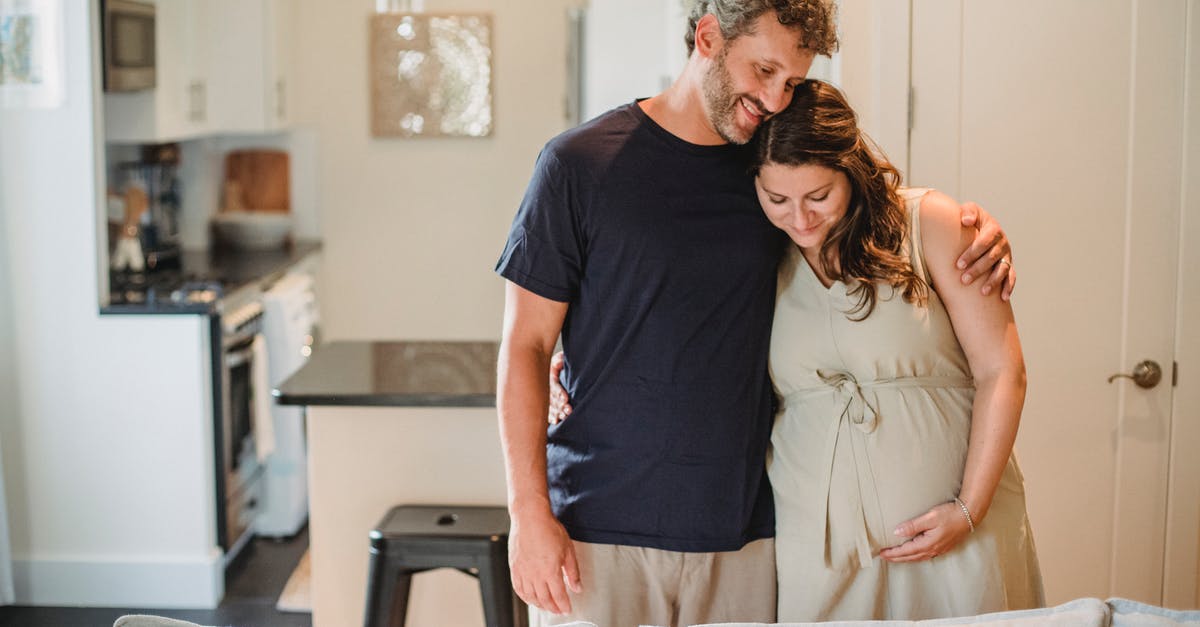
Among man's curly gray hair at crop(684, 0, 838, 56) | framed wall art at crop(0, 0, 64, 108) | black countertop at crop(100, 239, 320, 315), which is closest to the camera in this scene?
man's curly gray hair at crop(684, 0, 838, 56)

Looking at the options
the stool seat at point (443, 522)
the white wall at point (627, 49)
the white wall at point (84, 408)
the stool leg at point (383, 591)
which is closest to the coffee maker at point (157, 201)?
the white wall at point (84, 408)

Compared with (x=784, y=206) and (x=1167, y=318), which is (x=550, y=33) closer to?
(x=1167, y=318)

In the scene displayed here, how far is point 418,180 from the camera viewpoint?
6094 millimetres

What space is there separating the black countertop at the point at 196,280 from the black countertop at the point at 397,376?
895 mm

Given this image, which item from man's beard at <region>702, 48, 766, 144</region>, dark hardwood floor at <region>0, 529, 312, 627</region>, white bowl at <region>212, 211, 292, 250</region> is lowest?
dark hardwood floor at <region>0, 529, 312, 627</region>

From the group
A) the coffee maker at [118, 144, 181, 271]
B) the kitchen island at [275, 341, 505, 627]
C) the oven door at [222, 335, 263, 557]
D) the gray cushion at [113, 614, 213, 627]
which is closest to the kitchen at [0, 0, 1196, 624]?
the oven door at [222, 335, 263, 557]

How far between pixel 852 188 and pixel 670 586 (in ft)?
2.25

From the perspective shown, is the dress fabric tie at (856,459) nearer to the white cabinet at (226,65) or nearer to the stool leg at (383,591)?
the stool leg at (383,591)

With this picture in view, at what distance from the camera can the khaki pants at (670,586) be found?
2.05 metres

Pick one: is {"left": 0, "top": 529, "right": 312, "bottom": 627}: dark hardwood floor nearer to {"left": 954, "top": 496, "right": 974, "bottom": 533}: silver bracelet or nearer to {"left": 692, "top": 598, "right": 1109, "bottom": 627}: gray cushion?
{"left": 954, "top": 496, "right": 974, "bottom": 533}: silver bracelet

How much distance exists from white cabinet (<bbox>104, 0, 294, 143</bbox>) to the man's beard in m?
3.18

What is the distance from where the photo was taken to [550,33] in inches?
235

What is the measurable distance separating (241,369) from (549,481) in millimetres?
2527

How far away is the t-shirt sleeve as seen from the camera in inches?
77.4
